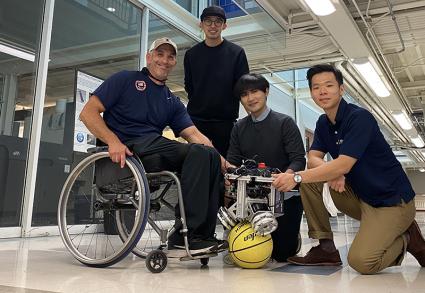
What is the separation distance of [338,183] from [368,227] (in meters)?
0.25

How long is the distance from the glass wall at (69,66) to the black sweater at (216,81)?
6.07ft

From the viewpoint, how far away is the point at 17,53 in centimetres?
358

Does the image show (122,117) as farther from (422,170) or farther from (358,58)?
(422,170)

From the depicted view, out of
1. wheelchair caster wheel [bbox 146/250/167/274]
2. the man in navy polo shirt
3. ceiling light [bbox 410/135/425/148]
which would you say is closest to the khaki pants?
the man in navy polo shirt

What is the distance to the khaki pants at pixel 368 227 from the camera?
1795 millimetres

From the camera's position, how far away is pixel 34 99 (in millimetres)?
3646

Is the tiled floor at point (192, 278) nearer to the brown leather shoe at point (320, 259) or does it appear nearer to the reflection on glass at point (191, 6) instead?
the brown leather shoe at point (320, 259)

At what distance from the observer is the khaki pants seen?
1.79 metres

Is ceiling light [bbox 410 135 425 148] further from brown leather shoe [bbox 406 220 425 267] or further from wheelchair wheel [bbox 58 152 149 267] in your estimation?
wheelchair wheel [bbox 58 152 149 267]

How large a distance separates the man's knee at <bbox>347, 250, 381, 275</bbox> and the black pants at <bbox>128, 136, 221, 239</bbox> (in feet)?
2.18

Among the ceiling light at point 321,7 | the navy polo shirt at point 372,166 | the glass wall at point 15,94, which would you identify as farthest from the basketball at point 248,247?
the ceiling light at point 321,7

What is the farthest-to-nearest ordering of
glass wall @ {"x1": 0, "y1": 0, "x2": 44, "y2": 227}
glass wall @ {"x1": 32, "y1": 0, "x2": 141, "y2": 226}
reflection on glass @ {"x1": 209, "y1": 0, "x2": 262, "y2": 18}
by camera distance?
reflection on glass @ {"x1": 209, "y1": 0, "x2": 262, "y2": 18} → glass wall @ {"x1": 32, "y1": 0, "x2": 141, "y2": 226} → glass wall @ {"x1": 0, "y1": 0, "x2": 44, "y2": 227}

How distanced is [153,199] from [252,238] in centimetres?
52

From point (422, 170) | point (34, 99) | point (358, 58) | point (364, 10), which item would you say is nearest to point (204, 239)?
point (34, 99)
